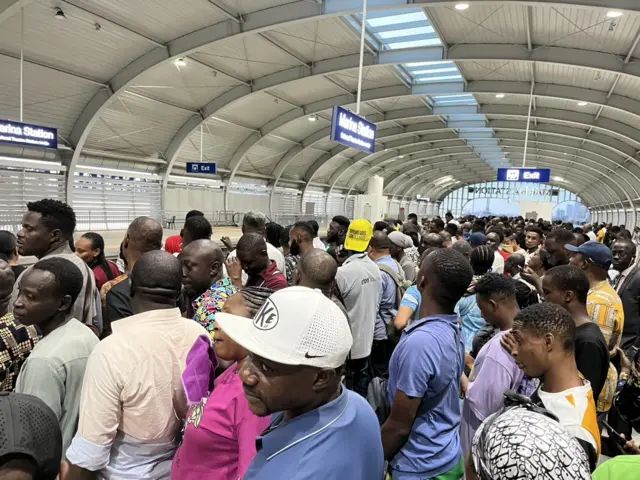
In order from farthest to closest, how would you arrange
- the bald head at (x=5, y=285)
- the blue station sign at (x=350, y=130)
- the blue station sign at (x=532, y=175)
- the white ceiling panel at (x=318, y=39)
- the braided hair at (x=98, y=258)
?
the blue station sign at (x=532, y=175)
the white ceiling panel at (x=318, y=39)
the blue station sign at (x=350, y=130)
the braided hair at (x=98, y=258)
the bald head at (x=5, y=285)

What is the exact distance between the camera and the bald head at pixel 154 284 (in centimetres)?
211

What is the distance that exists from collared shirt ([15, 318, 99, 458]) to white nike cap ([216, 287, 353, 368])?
109 centimetres

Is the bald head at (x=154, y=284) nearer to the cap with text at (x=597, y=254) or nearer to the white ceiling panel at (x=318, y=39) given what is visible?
the cap with text at (x=597, y=254)

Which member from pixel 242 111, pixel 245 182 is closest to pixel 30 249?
pixel 242 111

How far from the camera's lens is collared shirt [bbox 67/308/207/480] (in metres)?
1.78

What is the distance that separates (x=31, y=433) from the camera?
1.04m

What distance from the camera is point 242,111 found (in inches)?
829

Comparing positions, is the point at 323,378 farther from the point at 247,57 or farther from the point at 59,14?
the point at 247,57

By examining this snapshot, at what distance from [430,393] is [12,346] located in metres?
2.09

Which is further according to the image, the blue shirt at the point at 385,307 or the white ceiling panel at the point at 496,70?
the white ceiling panel at the point at 496,70

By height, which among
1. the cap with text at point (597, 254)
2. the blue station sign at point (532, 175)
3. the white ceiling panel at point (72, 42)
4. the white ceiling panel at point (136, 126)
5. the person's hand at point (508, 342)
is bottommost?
the person's hand at point (508, 342)

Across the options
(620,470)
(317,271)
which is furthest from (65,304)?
(620,470)

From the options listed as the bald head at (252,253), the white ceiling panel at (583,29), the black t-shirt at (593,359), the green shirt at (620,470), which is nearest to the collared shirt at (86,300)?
the bald head at (252,253)

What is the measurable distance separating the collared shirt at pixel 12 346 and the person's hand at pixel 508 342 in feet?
8.02
